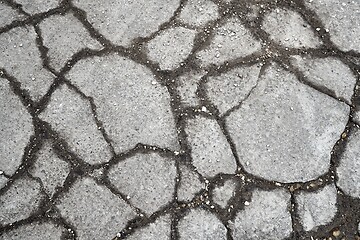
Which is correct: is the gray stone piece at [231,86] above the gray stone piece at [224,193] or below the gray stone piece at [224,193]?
above

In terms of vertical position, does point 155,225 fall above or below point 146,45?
below

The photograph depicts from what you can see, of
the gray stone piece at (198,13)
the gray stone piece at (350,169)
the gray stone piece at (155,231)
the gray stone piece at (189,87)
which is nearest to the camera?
the gray stone piece at (155,231)

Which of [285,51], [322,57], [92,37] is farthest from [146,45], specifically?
[322,57]

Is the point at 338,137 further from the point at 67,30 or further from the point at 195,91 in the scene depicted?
the point at 67,30

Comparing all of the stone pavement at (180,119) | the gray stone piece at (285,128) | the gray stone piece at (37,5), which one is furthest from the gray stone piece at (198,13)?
the gray stone piece at (37,5)

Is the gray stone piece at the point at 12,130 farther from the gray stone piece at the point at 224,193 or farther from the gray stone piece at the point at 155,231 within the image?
the gray stone piece at the point at 224,193

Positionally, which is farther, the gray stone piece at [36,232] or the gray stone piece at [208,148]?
the gray stone piece at [208,148]
